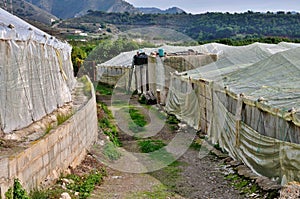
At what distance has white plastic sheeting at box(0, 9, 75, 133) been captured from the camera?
7.59 meters

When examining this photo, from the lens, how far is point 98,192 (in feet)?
26.6

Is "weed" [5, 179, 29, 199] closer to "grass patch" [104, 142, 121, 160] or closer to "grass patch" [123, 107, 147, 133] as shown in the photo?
"grass patch" [104, 142, 121, 160]

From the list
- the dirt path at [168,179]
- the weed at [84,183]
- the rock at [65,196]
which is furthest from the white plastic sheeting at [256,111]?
the rock at [65,196]

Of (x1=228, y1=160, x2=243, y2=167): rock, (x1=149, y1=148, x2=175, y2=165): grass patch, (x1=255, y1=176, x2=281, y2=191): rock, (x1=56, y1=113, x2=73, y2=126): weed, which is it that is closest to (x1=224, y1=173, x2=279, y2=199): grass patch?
(x1=255, y1=176, x2=281, y2=191): rock

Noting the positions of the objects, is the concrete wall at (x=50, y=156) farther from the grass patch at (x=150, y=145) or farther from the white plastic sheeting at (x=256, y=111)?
the white plastic sheeting at (x=256, y=111)

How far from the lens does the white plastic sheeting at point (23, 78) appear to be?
299 inches

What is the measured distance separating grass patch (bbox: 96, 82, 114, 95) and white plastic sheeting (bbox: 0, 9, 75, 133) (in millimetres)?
16019

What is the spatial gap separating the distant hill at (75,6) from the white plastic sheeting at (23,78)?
3757 inches

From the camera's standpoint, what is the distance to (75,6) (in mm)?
117812

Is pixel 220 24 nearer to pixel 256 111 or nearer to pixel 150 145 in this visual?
pixel 150 145

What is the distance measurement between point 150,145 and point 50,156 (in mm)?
5849

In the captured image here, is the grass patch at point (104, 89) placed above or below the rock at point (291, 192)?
below

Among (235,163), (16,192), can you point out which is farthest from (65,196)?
(235,163)

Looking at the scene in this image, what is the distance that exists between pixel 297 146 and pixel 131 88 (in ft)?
65.9
